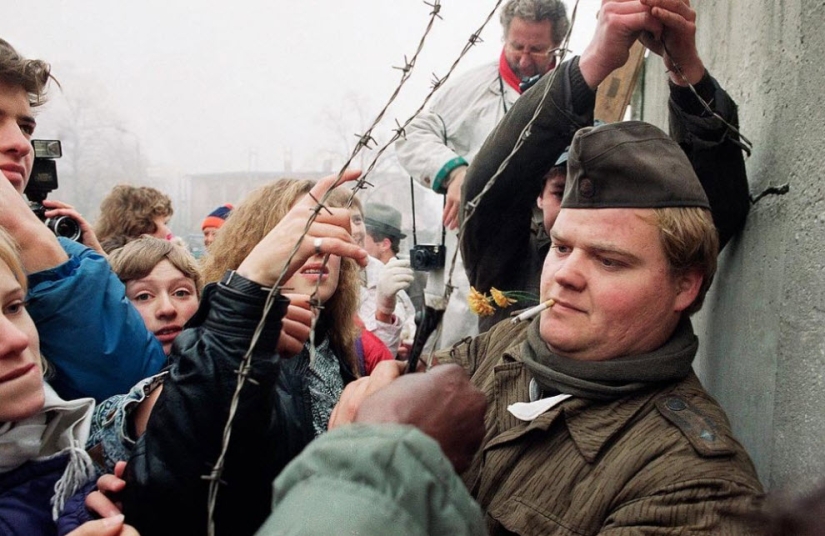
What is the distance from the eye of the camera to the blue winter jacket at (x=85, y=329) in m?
1.73

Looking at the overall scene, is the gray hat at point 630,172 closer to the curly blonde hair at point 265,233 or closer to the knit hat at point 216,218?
the curly blonde hair at point 265,233

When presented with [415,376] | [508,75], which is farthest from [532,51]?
[415,376]

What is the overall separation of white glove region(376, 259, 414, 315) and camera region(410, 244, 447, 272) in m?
0.50

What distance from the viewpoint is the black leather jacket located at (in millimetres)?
1372

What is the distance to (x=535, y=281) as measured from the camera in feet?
8.83

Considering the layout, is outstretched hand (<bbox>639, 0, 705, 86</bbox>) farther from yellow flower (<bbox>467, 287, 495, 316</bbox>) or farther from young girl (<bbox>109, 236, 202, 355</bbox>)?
young girl (<bbox>109, 236, 202, 355</bbox>)

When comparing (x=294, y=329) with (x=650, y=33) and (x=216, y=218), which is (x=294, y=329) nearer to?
(x=650, y=33)

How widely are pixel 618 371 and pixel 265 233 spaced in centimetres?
127

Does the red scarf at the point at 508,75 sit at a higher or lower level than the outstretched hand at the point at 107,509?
higher

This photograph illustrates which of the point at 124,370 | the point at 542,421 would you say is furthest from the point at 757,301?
the point at 124,370

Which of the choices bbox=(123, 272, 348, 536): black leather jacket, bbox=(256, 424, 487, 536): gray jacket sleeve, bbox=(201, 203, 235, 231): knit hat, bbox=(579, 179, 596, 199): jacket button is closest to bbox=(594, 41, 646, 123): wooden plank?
bbox=(579, 179, 596, 199): jacket button

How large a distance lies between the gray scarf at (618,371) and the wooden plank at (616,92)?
2.70 meters

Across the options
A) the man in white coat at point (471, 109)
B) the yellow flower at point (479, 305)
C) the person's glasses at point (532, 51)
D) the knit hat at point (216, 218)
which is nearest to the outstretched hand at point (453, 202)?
the man in white coat at point (471, 109)

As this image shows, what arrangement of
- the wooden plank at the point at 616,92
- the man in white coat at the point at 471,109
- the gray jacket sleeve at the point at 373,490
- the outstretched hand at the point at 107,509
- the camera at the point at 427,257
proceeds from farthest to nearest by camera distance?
the wooden plank at the point at 616,92, the camera at the point at 427,257, the man in white coat at the point at 471,109, the outstretched hand at the point at 107,509, the gray jacket sleeve at the point at 373,490
